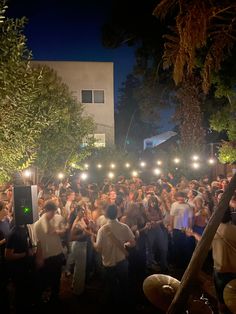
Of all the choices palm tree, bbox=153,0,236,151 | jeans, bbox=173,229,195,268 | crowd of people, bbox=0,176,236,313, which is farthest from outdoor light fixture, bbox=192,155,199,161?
palm tree, bbox=153,0,236,151

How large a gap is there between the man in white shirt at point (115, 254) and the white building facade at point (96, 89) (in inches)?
989

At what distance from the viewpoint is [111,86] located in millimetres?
32656

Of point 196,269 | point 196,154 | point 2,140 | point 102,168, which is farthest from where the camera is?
point 102,168

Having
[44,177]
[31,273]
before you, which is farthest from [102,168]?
[31,273]

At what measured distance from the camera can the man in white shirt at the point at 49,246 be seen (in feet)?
23.2

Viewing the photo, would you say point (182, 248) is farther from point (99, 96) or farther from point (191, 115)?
point (99, 96)

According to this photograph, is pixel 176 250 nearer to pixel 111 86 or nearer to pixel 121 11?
pixel 121 11

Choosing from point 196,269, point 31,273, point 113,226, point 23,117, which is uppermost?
point 23,117

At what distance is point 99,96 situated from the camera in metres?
32.7

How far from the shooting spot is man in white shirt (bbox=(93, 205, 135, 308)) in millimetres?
6676

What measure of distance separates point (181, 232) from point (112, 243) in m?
3.67

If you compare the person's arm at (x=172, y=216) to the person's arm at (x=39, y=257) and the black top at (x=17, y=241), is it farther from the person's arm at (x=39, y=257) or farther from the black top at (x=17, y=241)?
the black top at (x=17, y=241)

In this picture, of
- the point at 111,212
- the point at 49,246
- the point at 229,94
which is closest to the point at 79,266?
the point at 49,246

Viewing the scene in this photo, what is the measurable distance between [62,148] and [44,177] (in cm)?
233
